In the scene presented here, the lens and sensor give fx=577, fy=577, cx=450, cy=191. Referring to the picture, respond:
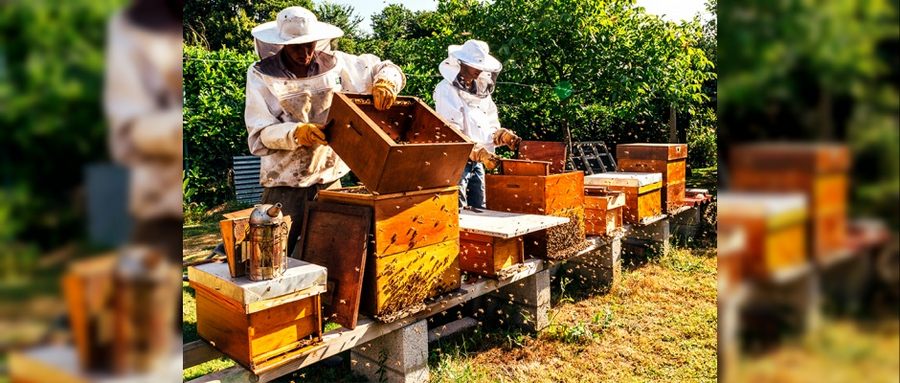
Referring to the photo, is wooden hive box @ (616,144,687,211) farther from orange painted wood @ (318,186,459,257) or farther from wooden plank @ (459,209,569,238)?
orange painted wood @ (318,186,459,257)

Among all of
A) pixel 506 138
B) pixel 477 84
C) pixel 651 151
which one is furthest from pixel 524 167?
pixel 651 151

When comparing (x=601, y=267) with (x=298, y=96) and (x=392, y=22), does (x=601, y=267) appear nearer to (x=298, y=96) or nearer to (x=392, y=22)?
(x=298, y=96)

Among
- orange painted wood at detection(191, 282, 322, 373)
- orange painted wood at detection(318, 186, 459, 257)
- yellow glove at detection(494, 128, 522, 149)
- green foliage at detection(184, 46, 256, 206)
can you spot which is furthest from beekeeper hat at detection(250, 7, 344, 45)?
green foliage at detection(184, 46, 256, 206)

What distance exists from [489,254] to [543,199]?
2.09ft

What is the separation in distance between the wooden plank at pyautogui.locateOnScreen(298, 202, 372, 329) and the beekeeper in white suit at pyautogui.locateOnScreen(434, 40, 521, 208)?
183 cm

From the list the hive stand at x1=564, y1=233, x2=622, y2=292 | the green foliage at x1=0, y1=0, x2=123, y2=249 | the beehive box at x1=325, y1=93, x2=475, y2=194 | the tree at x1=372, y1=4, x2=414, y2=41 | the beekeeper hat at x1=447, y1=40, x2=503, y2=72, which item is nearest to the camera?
the green foliage at x1=0, y1=0, x2=123, y2=249

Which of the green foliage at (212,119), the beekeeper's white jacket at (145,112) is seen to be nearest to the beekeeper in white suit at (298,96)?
the beekeeper's white jacket at (145,112)

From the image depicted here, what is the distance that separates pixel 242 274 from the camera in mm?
2484

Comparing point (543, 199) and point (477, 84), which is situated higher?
point (477, 84)

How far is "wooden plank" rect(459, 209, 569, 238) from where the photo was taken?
3.54 m

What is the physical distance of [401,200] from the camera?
114 inches

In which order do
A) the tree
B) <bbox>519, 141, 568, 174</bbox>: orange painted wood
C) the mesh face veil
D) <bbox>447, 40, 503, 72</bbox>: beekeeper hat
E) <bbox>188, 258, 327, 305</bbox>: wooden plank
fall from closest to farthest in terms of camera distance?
<bbox>188, 258, 327, 305</bbox>: wooden plank < <bbox>519, 141, 568, 174</bbox>: orange painted wood < <bbox>447, 40, 503, 72</bbox>: beekeeper hat < the mesh face veil < the tree

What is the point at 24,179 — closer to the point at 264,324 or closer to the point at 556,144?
the point at 264,324

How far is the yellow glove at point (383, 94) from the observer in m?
3.10
